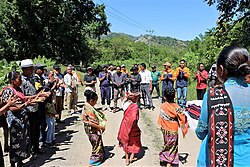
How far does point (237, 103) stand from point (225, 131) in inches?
8.7

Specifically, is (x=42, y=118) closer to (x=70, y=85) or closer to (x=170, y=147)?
(x=170, y=147)

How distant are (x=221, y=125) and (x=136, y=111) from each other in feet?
12.0

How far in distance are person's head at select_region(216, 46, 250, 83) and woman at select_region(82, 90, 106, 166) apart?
12.2ft

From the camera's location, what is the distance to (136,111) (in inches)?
222

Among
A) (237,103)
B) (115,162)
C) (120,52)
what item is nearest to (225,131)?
(237,103)

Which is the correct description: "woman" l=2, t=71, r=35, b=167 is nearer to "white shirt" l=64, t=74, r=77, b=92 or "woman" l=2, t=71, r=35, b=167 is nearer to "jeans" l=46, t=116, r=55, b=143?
"jeans" l=46, t=116, r=55, b=143

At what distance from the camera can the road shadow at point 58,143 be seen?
5.93 m

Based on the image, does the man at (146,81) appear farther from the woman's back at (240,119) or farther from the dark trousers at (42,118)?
the woman's back at (240,119)

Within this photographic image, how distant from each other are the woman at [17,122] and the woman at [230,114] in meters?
3.85


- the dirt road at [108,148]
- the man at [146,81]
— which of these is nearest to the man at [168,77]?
the man at [146,81]

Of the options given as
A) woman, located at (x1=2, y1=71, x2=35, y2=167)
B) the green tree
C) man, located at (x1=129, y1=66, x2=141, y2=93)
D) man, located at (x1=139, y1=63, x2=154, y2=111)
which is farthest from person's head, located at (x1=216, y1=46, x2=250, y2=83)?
the green tree

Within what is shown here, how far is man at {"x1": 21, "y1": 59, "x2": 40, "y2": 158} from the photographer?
5746 mm

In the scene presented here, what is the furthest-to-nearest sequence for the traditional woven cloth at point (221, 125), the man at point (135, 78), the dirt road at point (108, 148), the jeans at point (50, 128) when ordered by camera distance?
the man at point (135, 78) → the jeans at point (50, 128) → the dirt road at point (108, 148) → the traditional woven cloth at point (221, 125)

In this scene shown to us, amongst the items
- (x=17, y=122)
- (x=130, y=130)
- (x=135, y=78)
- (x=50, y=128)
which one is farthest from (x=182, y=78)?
(x=17, y=122)
